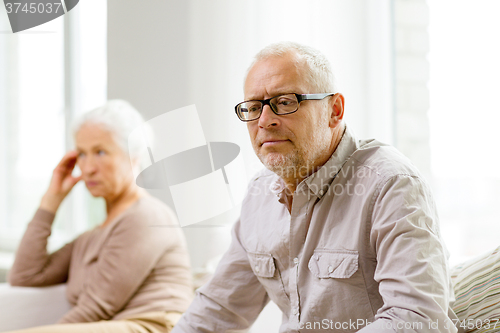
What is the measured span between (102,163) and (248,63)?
A: 1.90 feet

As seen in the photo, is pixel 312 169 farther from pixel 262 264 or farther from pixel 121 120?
pixel 121 120

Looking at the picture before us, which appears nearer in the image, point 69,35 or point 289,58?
point 289,58

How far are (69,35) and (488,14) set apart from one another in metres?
1.39

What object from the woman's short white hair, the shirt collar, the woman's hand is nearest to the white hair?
the shirt collar

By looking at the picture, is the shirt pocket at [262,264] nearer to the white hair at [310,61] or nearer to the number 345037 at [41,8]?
the white hair at [310,61]

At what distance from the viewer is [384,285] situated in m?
0.70

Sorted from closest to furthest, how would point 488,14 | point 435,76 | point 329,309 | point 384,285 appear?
point 384,285, point 329,309, point 488,14, point 435,76

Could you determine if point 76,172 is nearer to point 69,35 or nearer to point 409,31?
point 69,35

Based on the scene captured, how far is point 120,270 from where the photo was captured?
1.23 m

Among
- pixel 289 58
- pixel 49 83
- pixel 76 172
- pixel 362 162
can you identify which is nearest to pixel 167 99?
pixel 76 172

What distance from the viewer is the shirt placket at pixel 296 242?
0.88 metres

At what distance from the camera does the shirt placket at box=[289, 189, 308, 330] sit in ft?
2.90

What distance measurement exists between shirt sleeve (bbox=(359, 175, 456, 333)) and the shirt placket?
0.54 ft

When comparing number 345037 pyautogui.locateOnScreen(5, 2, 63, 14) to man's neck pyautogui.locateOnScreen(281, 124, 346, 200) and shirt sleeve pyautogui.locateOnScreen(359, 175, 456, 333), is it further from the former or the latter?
shirt sleeve pyautogui.locateOnScreen(359, 175, 456, 333)
